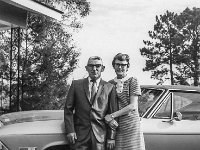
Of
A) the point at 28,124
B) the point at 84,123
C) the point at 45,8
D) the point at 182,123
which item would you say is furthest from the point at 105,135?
the point at 45,8

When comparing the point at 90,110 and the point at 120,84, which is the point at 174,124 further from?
the point at 90,110

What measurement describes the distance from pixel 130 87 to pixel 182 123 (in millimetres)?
1458

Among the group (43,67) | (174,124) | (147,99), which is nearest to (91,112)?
(147,99)

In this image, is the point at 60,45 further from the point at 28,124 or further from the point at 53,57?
the point at 28,124

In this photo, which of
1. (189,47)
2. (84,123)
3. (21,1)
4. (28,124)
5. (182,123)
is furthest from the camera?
(189,47)

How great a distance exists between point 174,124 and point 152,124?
375 mm

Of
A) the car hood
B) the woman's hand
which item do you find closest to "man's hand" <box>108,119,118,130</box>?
the woman's hand

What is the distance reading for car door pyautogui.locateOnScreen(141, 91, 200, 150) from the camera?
5.80 metres

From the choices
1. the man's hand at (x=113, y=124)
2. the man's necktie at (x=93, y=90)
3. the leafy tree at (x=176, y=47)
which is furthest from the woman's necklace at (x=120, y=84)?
the leafy tree at (x=176, y=47)

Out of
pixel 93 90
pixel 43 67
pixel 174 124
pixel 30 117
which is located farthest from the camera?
pixel 43 67

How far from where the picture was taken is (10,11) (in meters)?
11.7

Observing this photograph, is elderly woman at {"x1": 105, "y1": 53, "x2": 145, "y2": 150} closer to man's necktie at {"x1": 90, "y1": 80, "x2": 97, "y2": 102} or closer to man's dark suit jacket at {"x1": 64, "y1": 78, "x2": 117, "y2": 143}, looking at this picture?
Result: man's dark suit jacket at {"x1": 64, "y1": 78, "x2": 117, "y2": 143}

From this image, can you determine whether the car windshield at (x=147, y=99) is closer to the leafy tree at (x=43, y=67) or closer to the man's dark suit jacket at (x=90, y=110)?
the man's dark suit jacket at (x=90, y=110)

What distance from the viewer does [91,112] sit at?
16.0 ft
